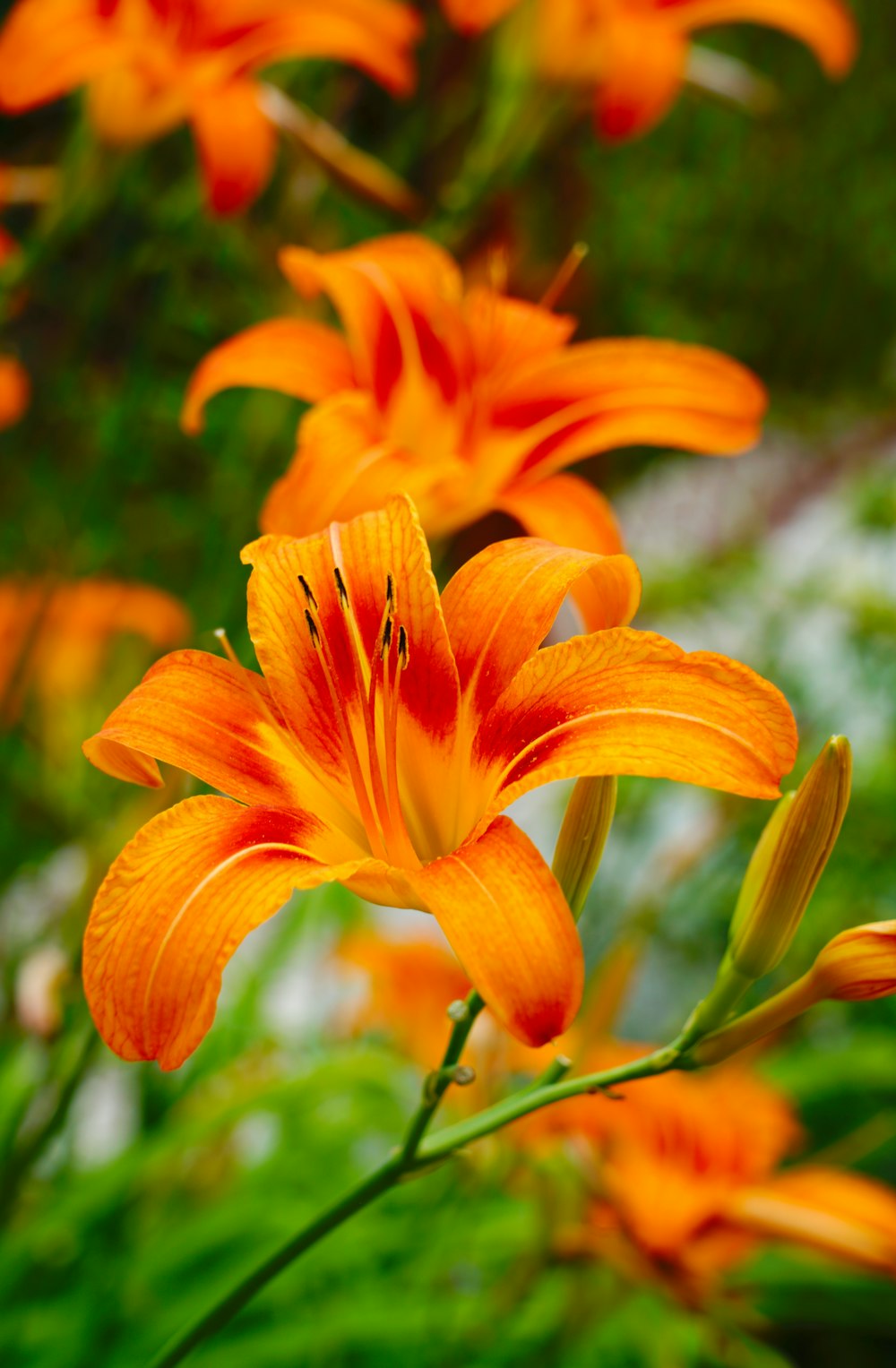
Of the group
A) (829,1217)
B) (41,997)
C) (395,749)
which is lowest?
(41,997)

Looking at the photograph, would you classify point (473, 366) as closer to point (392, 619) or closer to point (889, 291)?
point (392, 619)

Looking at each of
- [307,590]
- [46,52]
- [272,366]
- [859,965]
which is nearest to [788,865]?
[859,965]

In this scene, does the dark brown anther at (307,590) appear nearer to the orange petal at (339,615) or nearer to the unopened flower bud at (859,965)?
the orange petal at (339,615)

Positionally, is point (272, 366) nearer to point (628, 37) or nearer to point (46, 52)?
point (46, 52)

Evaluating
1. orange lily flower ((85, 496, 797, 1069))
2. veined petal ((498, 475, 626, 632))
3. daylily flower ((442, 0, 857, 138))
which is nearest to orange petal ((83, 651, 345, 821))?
orange lily flower ((85, 496, 797, 1069))

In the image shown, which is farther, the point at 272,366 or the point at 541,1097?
the point at 272,366

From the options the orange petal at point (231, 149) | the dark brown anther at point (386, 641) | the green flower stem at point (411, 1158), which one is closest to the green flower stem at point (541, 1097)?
the green flower stem at point (411, 1158)

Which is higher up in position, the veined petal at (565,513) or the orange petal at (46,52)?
the orange petal at (46,52)
